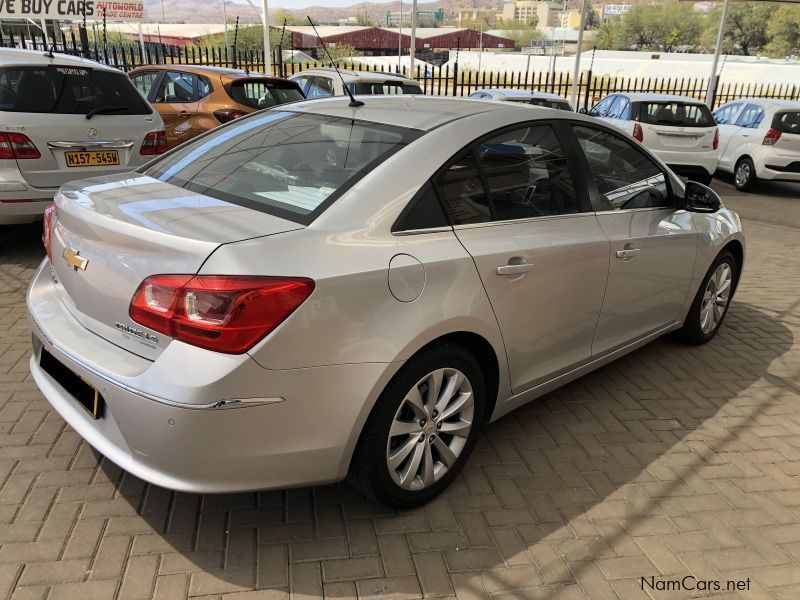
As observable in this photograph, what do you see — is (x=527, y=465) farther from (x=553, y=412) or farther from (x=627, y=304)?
(x=627, y=304)

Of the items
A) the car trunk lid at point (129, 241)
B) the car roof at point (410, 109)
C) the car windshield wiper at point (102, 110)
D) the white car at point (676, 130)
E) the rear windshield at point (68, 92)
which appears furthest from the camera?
the white car at point (676, 130)

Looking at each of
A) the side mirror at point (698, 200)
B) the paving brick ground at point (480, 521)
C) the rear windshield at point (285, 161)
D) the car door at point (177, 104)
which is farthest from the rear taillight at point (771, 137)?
the rear windshield at point (285, 161)

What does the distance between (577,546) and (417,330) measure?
109cm

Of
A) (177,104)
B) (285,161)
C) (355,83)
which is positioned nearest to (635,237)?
(285,161)

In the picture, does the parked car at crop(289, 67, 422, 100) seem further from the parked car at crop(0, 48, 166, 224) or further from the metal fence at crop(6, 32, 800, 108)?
the parked car at crop(0, 48, 166, 224)

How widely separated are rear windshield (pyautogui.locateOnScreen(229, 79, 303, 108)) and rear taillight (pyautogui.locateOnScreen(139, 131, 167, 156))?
235 centimetres

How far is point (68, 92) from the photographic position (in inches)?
211

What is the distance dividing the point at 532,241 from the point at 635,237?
2.91ft

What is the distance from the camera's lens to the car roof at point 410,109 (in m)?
2.86

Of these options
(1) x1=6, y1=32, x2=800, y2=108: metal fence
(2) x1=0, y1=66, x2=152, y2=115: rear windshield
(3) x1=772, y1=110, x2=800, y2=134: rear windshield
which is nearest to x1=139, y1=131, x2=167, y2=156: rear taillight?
(2) x1=0, y1=66, x2=152, y2=115: rear windshield

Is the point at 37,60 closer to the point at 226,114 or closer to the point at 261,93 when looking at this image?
the point at 226,114

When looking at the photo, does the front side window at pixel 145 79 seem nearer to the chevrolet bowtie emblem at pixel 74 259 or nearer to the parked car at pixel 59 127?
the parked car at pixel 59 127

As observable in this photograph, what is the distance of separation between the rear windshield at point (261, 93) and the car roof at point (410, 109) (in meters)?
5.05

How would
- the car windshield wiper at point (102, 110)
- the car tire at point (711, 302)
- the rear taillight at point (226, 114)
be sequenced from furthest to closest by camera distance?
1. the rear taillight at point (226, 114)
2. the car windshield wiper at point (102, 110)
3. the car tire at point (711, 302)
